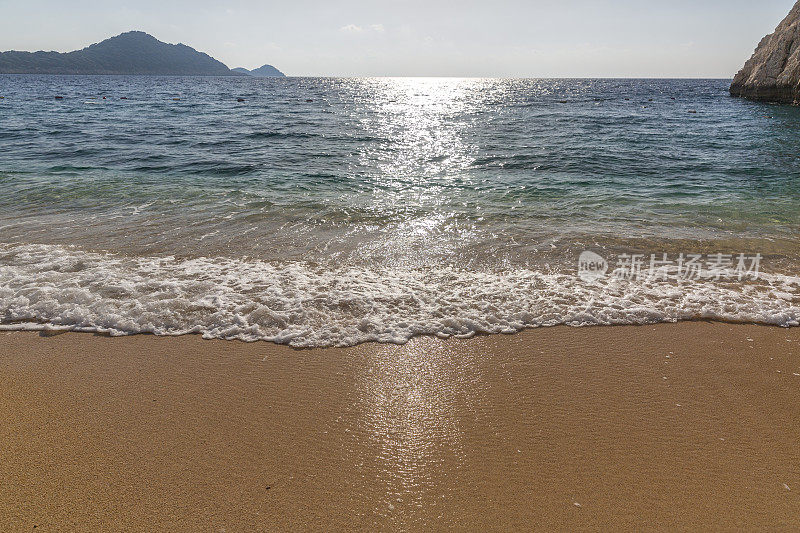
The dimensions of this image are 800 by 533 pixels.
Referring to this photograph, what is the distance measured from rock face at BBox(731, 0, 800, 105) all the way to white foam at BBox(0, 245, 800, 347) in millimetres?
43232

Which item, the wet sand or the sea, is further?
the sea

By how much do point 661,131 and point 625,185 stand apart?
15.1 m

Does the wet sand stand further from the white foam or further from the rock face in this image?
the rock face

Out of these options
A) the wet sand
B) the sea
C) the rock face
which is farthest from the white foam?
the rock face

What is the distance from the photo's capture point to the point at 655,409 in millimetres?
3268

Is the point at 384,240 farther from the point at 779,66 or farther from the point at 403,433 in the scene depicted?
the point at 779,66

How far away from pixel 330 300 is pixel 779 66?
5098cm

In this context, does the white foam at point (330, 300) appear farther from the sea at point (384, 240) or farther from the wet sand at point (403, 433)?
the wet sand at point (403, 433)

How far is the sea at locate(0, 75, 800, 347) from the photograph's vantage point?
15.3ft

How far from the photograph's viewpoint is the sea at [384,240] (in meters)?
4.65

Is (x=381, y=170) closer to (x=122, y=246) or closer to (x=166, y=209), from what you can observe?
(x=166, y=209)

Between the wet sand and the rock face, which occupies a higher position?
the rock face

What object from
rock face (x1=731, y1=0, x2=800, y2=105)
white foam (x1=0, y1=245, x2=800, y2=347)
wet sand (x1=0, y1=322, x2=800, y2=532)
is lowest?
wet sand (x1=0, y1=322, x2=800, y2=532)

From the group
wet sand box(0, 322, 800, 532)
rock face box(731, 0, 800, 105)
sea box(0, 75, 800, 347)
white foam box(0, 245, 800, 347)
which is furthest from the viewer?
rock face box(731, 0, 800, 105)
